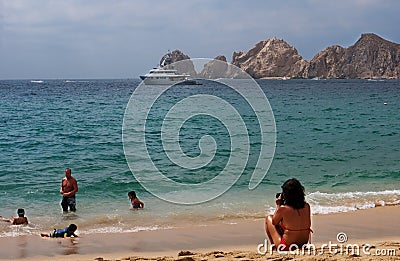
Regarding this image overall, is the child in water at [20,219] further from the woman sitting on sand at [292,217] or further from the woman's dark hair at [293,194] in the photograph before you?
the woman's dark hair at [293,194]

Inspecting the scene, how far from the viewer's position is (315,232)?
33.2 feet

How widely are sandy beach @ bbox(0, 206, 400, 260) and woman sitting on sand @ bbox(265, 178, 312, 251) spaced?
0.45 meters

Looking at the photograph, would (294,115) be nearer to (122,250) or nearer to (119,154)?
(119,154)

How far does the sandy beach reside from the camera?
8297 mm

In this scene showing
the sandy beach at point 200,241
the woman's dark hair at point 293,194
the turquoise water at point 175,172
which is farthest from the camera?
the turquoise water at point 175,172

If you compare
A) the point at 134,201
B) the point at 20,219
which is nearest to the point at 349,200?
the point at 134,201

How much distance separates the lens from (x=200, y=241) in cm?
973

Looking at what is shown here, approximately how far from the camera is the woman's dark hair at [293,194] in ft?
22.3

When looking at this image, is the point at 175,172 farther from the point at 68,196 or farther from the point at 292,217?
the point at 292,217

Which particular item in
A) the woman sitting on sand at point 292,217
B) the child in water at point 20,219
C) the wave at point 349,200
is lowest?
the wave at point 349,200

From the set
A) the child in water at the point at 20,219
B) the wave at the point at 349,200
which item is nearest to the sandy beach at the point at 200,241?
the wave at the point at 349,200

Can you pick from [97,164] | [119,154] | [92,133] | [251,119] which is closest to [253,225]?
[97,164]

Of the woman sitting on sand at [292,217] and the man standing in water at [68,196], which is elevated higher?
the woman sitting on sand at [292,217]

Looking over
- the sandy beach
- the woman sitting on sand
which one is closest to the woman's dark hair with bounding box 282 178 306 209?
the woman sitting on sand
